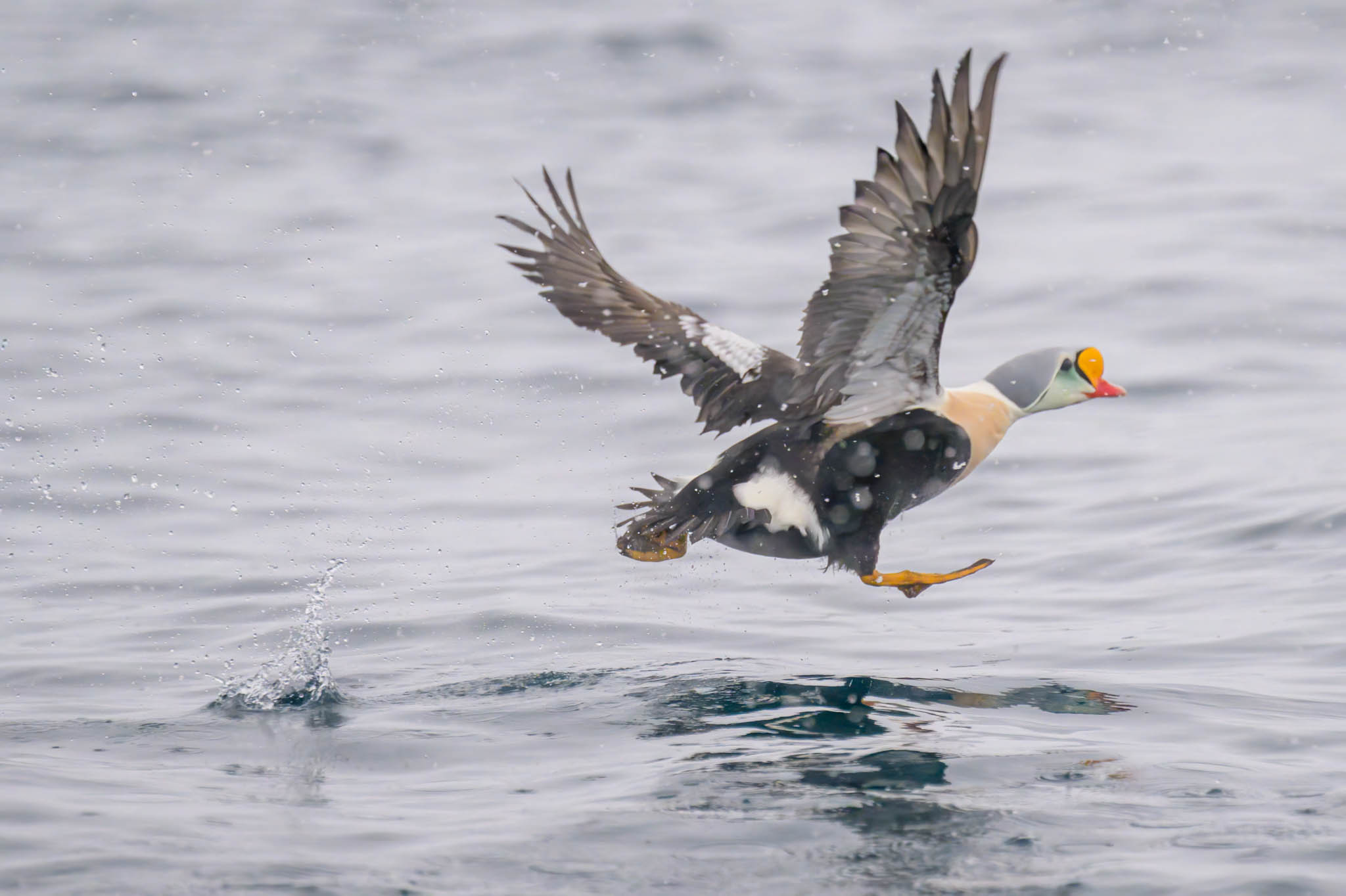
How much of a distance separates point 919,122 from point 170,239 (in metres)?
6.78

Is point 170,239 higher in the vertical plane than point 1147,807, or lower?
higher

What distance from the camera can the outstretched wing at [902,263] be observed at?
14.7ft

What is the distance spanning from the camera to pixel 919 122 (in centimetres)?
1522

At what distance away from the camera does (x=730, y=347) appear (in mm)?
5797

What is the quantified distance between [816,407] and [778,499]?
0.35 meters

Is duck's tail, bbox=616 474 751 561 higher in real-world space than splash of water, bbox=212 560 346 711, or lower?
higher

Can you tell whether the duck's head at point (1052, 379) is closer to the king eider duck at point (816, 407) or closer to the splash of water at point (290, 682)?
the king eider duck at point (816, 407)

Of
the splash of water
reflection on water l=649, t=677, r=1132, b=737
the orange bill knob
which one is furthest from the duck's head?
the splash of water

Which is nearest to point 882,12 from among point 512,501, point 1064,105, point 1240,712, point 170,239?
point 1064,105

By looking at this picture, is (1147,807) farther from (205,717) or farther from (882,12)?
(882,12)

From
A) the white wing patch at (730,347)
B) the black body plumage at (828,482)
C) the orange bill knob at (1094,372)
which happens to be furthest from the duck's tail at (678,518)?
the orange bill knob at (1094,372)

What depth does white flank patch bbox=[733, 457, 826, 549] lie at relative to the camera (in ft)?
18.7

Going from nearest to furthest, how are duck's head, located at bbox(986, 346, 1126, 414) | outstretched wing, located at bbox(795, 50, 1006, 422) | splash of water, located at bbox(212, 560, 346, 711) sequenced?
outstretched wing, located at bbox(795, 50, 1006, 422), splash of water, located at bbox(212, 560, 346, 711), duck's head, located at bbox(986, 346, 1126, 414)

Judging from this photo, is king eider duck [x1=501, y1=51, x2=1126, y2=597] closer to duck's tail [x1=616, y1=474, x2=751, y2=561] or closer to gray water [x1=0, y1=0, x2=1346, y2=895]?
duck's tail [x1=616, y1=474, x2=751, y2=561]
